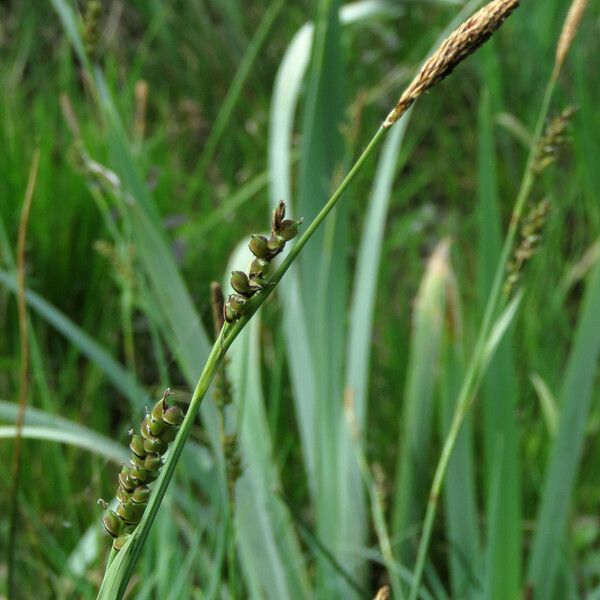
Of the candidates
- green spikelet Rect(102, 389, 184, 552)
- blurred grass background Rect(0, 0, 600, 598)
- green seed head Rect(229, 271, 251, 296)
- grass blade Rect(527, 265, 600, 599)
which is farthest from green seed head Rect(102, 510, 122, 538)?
grass blade Rect(527, 265, 600, 599)

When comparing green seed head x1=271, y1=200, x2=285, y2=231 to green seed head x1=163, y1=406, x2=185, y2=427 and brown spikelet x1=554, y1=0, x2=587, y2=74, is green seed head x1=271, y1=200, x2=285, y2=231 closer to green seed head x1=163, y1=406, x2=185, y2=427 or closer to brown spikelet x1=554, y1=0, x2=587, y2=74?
green seed head x1=163, y1=406, x2=185, y2=427

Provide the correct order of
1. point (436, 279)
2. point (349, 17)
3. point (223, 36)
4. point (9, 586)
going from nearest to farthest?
point (9, 586)
point (436, 279)
point (349, 17)
point (223, 36)

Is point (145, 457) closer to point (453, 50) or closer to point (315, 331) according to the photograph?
point (453, 50)

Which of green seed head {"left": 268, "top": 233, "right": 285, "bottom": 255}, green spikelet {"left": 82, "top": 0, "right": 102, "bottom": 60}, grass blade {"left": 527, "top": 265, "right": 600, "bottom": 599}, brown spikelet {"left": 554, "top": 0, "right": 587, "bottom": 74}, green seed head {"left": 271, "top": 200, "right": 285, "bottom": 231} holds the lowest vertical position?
grass blade {"left": 527, "top": 265, "right": 600, "bottom": 599}

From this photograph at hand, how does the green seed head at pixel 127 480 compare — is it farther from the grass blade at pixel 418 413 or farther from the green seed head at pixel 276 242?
the grass blade at pixel 418 413

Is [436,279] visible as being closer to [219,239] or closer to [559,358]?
[559,358]

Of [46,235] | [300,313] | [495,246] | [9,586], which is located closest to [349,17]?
[300,313]

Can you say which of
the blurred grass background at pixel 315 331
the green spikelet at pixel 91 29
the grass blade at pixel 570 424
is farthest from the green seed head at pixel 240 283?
the grass blade at pixel 570 424
